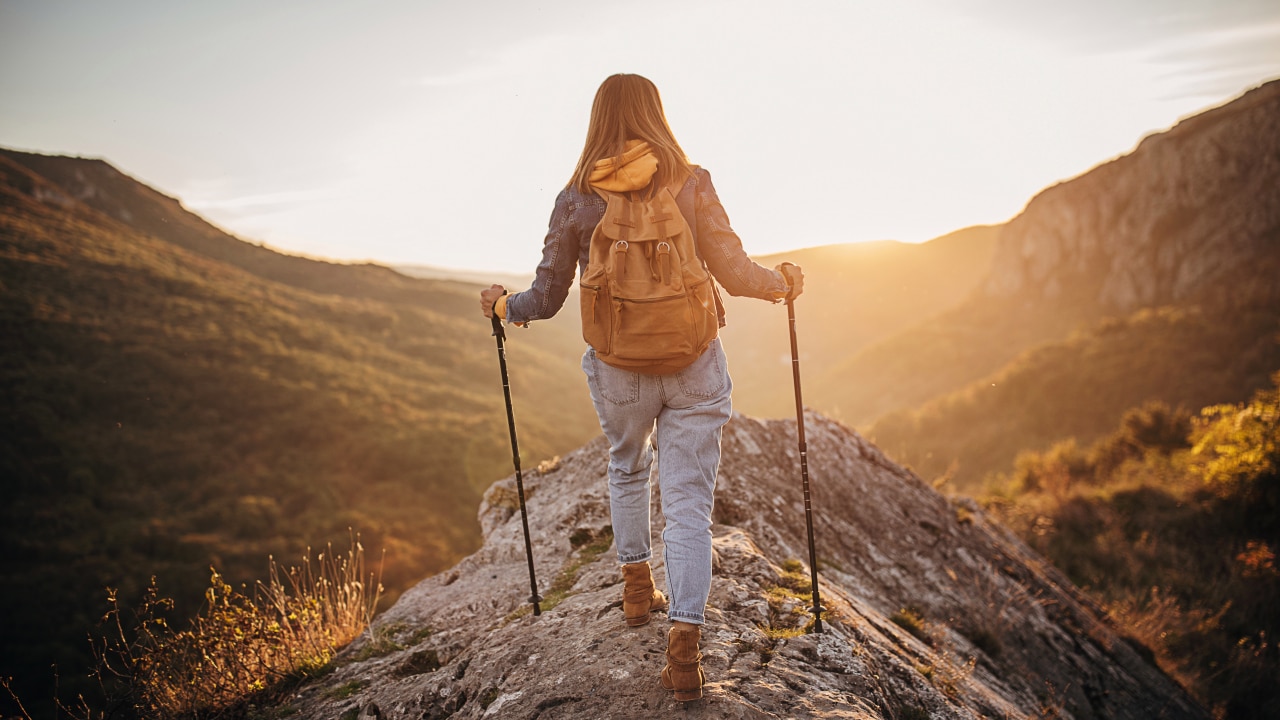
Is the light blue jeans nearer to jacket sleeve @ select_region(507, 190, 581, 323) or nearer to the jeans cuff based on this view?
the jeans cuff

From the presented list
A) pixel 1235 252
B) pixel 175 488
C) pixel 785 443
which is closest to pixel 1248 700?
pixel 785 443

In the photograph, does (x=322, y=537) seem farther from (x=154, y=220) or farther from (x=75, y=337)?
(x=154, y=220)

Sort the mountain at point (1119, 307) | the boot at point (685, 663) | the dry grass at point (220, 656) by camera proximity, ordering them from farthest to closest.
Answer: the mountain at point (1119, 307) → the dry grass at point (220, 656) → the boot at point (685, 663)

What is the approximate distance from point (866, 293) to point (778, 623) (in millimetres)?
94127

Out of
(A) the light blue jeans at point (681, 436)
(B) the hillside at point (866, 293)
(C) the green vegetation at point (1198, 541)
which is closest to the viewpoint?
(A) the light blue jeans at point (681, 436)

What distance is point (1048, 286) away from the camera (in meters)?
54.4

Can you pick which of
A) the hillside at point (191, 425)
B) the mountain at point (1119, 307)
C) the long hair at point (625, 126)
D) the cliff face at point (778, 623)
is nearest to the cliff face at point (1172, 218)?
the mountain at point (1119, 307)

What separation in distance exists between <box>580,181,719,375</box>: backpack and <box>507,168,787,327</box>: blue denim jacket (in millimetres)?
150

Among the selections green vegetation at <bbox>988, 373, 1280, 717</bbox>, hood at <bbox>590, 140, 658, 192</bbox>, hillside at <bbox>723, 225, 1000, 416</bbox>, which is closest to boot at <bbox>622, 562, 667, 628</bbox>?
hood at <bbox>590, 140, 658, 192</bbox>

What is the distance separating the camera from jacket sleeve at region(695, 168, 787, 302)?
99.5 inches

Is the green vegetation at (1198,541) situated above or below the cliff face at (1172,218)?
below

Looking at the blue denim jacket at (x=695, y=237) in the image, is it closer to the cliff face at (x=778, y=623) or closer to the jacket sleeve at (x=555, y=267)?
the jacket sleeve at (x=555, y=267)

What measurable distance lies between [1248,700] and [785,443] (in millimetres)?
7351

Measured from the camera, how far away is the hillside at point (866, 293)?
83250mm
